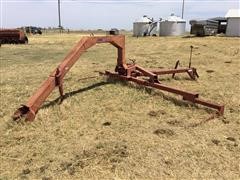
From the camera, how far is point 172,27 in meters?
39.3

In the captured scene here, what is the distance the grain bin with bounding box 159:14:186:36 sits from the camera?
1548 inches

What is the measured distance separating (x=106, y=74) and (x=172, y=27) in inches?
1217

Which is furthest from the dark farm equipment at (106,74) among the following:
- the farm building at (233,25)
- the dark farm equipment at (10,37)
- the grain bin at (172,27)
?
the grain bin at (172,27)

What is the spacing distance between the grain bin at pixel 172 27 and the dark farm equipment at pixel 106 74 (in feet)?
98.5

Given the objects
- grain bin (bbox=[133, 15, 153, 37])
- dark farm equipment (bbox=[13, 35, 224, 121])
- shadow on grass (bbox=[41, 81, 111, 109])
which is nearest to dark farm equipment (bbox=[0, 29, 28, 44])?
grain bin (bbox=[133, 15, 153, 37])

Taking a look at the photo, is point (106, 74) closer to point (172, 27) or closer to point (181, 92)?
point (181, 92)

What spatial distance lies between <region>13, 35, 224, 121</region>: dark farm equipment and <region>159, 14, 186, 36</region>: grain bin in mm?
30009

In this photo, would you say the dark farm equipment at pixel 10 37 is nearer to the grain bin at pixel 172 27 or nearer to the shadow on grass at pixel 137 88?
the grain bin at pixel 172 27

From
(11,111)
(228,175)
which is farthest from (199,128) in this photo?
(11,111)

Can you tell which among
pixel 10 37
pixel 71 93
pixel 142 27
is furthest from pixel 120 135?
pixel 142 27

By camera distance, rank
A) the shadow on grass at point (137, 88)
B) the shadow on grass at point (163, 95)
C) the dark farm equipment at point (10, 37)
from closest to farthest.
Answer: the shadow on grass at point (163, 95) → the shadow on grass at point (137, 88) → the dark farm equipment at point (10, 37)

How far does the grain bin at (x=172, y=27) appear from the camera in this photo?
39312 millimetres

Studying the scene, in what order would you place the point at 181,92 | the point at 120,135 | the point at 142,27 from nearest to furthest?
the point at 120,135
the point at 181,92
the point at 142,27

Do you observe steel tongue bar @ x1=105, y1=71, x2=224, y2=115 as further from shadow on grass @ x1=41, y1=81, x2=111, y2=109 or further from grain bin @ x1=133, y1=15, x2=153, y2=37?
grain bin @ x1=133, y1=15, x2=153, y2=37
